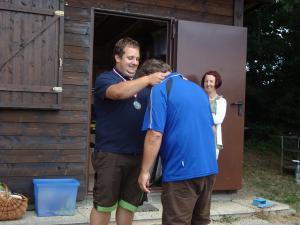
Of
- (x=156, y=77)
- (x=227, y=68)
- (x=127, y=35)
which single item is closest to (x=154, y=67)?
(x=156, y=77)

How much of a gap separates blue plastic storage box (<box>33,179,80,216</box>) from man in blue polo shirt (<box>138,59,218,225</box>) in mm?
2011

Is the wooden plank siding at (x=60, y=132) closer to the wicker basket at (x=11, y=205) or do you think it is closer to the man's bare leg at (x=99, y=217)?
the wicker basket at (x=11, y=205)

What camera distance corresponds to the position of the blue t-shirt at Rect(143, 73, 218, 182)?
2.82m

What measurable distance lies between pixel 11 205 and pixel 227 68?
9.94 feet

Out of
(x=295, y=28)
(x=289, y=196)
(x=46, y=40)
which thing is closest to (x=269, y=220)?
(x=289, y=196)

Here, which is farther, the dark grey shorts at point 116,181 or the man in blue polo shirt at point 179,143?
the dark grey shorts at point 116,181

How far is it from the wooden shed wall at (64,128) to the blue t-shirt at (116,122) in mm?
1864

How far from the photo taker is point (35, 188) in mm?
4691

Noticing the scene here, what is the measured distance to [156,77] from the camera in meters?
2.91

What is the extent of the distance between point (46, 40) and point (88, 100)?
780mm

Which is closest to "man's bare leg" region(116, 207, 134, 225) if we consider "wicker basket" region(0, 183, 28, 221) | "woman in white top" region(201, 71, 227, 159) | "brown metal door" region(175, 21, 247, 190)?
"wicker basket" region(0, 183, 28, 221)

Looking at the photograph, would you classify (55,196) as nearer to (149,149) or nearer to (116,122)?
(116,122)

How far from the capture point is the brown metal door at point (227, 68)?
5648mm

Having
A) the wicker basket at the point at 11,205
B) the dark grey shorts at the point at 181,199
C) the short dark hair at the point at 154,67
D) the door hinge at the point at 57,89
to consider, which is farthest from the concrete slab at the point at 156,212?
the short dark hair at the point at 154,67
